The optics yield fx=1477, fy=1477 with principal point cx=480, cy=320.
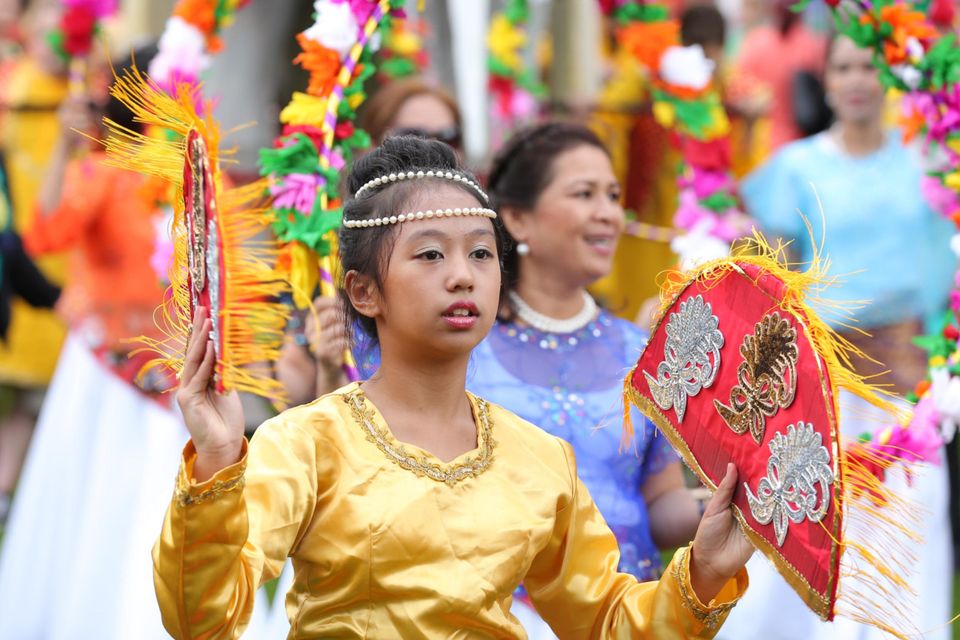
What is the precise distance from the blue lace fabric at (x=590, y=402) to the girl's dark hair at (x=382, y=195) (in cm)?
88

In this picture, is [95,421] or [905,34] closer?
[905,34]

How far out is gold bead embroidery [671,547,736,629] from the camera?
2453mm

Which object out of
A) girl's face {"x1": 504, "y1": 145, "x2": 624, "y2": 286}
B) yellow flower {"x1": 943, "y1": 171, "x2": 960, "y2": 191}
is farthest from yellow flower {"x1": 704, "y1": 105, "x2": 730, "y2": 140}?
girl's face {"x1": 504, "y1": 145, "x2": 624, "y2": 286}

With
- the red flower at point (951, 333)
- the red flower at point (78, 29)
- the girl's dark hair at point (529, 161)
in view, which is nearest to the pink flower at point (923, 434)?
the red flower at point (951, 333)

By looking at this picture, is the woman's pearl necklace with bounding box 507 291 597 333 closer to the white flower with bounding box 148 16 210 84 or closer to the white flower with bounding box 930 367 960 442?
the white flower with bounding box 930 367 960 442

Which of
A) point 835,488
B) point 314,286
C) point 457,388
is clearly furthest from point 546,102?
point 835,488

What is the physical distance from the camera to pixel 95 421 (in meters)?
5.60

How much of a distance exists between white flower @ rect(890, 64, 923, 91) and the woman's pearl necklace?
3.95ft

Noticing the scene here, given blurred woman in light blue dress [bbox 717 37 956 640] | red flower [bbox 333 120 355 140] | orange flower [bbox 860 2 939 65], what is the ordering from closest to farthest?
red flower [bbox 333 120 355 140] < orange flower [bbox 860 2 939 65] < blurred woman in light blue dress [bbox 717 37 956 640]

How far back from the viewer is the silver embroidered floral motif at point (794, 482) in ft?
6.93

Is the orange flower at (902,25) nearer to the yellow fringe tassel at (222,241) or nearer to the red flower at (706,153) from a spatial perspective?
the red flower at (706,153)

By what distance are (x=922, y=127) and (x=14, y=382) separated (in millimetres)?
4669

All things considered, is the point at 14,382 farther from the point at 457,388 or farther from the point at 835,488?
the point at 835,488

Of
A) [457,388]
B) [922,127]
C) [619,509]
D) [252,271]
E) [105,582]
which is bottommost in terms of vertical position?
[105,582]
